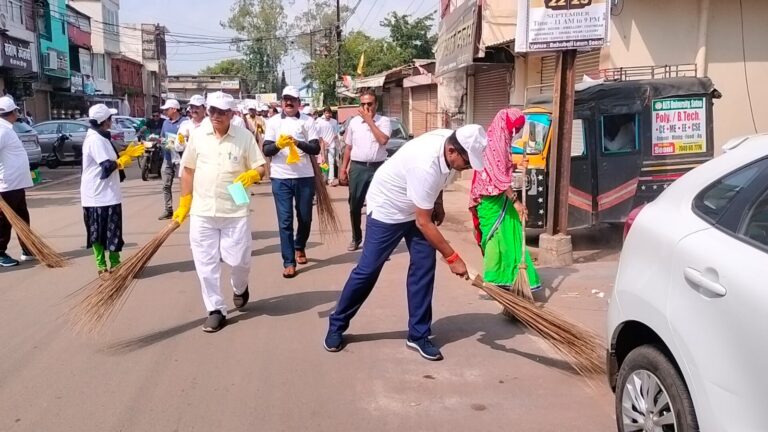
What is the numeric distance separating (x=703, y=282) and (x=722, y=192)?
21.0 inches

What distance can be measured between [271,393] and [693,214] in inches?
97.8

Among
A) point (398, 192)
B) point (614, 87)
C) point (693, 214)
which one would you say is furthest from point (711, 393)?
point (614, 87)

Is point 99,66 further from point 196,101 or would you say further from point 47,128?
point 196,101

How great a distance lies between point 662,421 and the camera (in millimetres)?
2732

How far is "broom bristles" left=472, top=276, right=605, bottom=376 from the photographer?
4176mm

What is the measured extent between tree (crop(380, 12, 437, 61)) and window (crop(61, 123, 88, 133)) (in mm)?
19368

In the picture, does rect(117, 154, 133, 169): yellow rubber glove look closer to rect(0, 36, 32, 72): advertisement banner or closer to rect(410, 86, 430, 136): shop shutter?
rect(410, 86, 430, 136): shop shutter

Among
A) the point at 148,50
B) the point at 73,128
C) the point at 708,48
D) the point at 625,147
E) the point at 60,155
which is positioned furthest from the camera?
the point at 148,50

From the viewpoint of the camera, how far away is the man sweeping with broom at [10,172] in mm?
7117

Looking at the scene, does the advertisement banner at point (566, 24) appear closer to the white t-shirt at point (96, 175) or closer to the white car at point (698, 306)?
the white car at point (698, 306)

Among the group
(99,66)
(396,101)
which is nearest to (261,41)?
(99,66)

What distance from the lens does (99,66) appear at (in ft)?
153

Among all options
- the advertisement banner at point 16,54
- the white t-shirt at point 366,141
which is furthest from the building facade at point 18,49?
the white t-shirt at point 366,141

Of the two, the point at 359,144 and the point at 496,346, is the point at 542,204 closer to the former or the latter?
the point at 359,144
